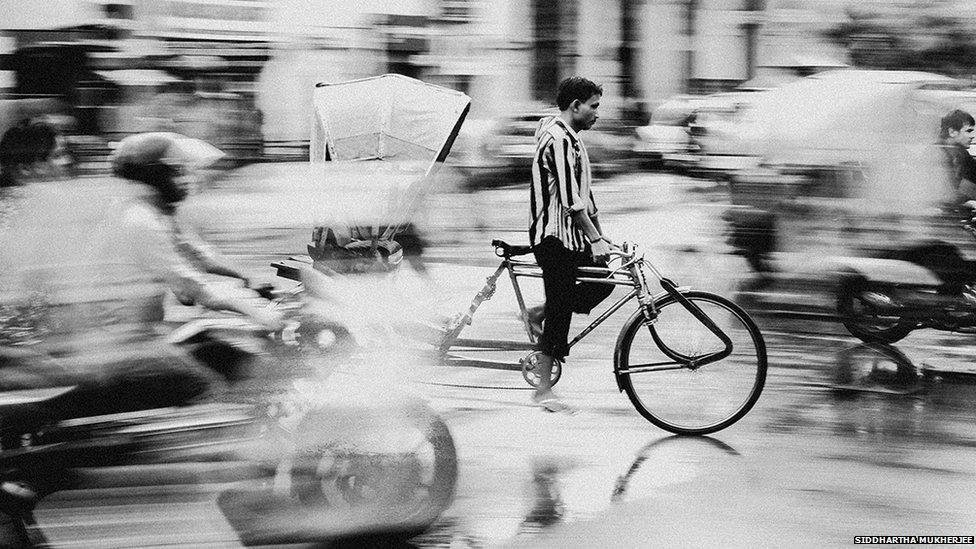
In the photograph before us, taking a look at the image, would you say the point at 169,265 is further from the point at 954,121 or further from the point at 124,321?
the point at 954,121

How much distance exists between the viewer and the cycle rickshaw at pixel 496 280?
5281 mm

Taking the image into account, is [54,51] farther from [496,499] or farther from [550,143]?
[496,499]

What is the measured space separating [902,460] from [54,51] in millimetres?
4562

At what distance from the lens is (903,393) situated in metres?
6.12

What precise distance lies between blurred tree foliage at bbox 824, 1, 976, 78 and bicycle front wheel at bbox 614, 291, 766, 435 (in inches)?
93.8

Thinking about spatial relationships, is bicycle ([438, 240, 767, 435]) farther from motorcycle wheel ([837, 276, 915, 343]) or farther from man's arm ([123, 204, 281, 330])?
motorcycle wheel ([837, 276, 915, 343])

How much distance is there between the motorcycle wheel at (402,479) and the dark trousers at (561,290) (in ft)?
5.02

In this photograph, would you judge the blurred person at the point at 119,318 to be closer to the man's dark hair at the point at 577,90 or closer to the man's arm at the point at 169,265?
the man's arm at the point at 169,265

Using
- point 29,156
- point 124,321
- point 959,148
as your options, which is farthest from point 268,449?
point 959,148

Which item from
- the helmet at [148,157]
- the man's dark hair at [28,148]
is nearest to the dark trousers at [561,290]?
the helmet at [148,157]

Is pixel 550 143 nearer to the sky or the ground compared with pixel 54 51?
nearer to the ground

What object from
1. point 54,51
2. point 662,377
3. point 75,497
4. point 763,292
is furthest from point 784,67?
point 75,497

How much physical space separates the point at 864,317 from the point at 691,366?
2211mm

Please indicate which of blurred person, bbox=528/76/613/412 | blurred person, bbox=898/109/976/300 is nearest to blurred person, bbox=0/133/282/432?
blurred person, bbox=528/76/613/412
